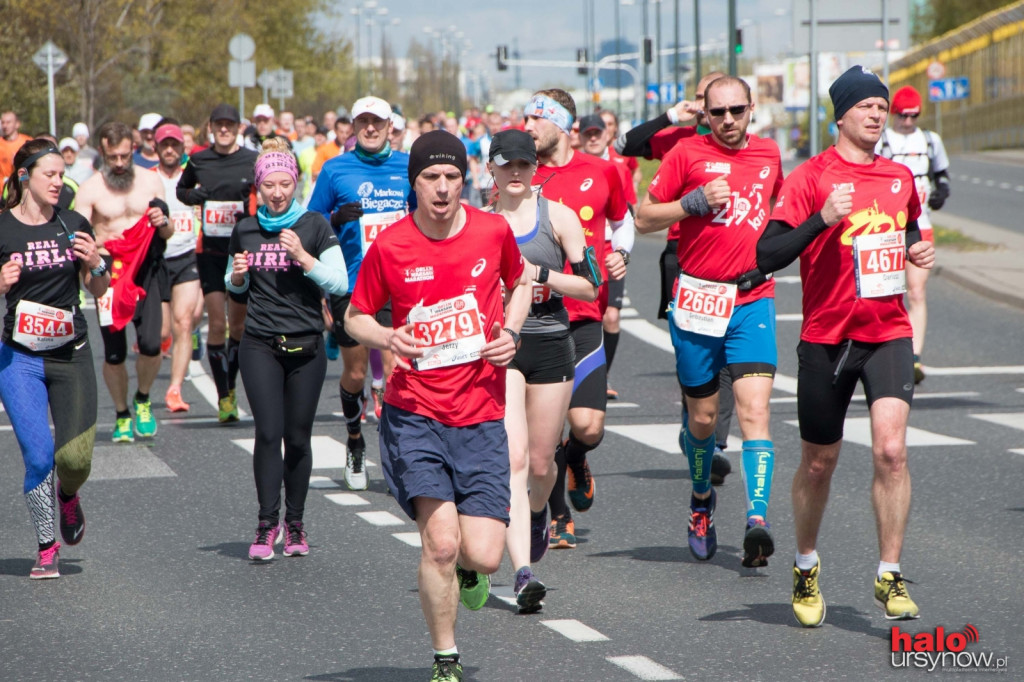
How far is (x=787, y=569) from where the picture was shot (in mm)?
7809

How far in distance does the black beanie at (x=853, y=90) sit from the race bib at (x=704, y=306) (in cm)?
130

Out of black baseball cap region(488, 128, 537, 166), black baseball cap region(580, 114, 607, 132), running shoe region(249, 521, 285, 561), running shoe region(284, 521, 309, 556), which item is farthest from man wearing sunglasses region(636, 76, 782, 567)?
black baseball cap region(580, 114, 607, 132)

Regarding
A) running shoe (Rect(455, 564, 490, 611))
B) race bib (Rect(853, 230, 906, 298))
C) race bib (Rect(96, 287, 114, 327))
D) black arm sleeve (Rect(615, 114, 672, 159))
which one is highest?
black arm sleeve (Rect(615, 114, 672, 159))

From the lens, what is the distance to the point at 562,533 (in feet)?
27.7

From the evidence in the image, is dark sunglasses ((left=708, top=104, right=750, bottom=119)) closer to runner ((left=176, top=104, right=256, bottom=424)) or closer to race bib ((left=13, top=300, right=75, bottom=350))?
race bib ((left=13, top=300, right=75, bottom=350))

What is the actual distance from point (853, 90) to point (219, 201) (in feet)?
22.1

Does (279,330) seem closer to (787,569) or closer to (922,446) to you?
(787,569)

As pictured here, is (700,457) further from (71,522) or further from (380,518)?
(71,522)

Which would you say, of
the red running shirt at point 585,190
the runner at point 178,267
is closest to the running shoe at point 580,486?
the red running shirt at point 585,190

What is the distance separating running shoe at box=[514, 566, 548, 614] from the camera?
6820 millimetres

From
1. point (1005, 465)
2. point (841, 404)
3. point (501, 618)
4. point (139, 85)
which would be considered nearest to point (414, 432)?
point (501, 618)

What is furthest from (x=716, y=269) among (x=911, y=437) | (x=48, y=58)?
(x=48, y=58)

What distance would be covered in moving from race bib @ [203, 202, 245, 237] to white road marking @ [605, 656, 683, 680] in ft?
23.1

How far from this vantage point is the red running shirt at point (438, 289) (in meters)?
5.84
